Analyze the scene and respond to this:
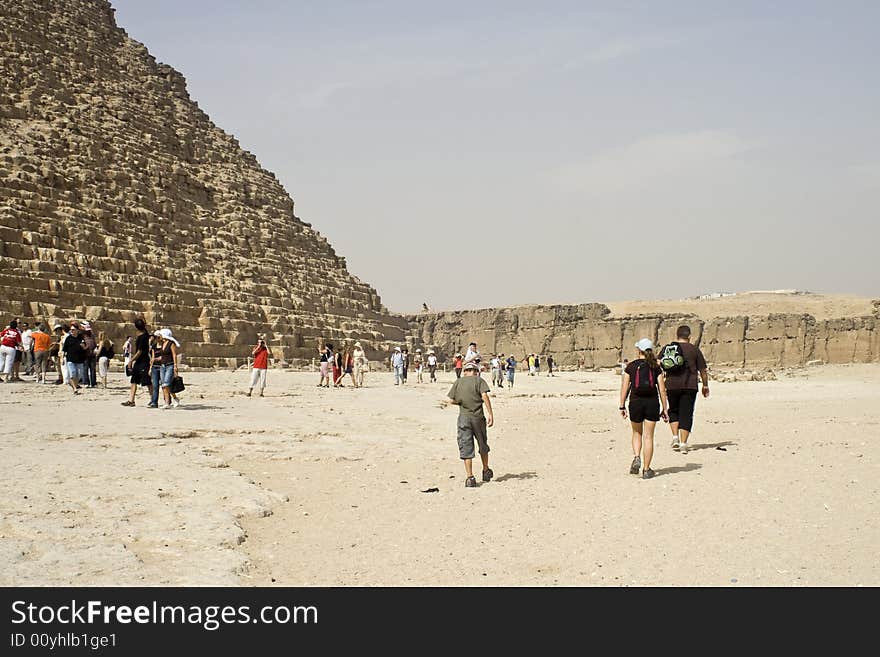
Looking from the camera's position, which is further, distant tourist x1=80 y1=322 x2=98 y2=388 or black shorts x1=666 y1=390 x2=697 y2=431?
distant tourist x1=80 y1=322 x2=98 y2=388

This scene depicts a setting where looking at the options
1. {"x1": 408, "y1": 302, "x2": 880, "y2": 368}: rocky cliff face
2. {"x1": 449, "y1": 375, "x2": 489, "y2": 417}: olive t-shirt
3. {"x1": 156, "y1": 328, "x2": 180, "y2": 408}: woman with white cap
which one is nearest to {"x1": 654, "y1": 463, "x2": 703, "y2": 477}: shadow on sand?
{"x1": 449, "y1": 375, "x2": 489, "y2": 417}: olive t-shirt

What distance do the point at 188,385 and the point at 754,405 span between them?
11.1 m

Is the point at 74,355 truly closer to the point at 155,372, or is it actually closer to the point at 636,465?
the point at 155,372

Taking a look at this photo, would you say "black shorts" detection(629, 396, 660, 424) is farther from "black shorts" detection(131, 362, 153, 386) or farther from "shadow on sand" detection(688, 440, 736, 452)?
"black shorts" detection(131, 362, 153, 386)

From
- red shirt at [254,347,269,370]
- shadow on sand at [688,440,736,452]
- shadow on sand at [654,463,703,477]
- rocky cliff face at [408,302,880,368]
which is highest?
rocky cliff face at [408,302,880,368]

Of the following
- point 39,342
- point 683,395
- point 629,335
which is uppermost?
point 629,335

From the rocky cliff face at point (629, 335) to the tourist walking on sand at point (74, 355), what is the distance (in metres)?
28.1

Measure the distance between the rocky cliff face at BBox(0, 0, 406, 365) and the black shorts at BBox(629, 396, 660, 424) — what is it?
19692mm

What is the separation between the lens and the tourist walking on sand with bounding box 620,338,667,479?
7.70 meters

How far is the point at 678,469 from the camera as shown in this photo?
8070 mm

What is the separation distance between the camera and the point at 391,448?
400 inches

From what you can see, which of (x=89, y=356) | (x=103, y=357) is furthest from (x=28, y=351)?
(x=103, y=357)

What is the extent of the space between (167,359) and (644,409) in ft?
24.6
